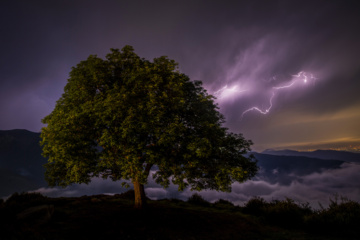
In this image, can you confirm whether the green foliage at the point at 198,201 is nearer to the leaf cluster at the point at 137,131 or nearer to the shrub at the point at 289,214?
the shrub at the point at 289,214

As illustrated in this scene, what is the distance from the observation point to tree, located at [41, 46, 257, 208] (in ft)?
39.7

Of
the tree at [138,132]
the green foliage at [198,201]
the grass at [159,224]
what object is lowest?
the green foliage at [198,201]

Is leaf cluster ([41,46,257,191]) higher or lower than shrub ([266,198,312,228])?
higher

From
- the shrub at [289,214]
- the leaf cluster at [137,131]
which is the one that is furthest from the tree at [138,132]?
the shrub at [289,214]

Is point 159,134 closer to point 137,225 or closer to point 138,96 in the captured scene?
point 138,96

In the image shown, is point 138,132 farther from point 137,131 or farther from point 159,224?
point 159,224

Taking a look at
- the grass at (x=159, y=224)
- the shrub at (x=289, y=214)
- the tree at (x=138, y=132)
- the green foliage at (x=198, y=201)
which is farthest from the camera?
the green foliage at (x=198, y=201)

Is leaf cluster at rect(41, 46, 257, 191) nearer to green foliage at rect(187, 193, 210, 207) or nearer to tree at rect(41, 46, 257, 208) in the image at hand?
tree at rect(41, 46, 257, 208)

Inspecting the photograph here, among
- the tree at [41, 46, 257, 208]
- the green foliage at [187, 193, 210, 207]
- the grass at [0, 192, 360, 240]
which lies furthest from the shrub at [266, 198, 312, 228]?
the green foliage at [187, 193, 210, 207]

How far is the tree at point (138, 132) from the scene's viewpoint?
12.1 meters

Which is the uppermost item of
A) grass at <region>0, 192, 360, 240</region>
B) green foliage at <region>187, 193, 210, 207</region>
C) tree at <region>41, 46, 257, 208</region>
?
tree at <region>41, 46, 257, 208</region>

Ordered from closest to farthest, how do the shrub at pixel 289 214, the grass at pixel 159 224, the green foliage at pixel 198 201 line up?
the grass at pixel 159 224 < the shrub at pixel 289 214 < the green foliage at pixel 198 201

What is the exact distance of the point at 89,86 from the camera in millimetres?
14531

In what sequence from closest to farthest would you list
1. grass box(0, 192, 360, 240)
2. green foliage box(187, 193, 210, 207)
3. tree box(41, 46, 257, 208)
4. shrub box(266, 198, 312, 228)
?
grass box(0, 192, 360, 240) < tree box(41, 46, 257, 208) < shrub box(266, 198, 312, 228) < green foliage box(187, 193, 210, 207)
